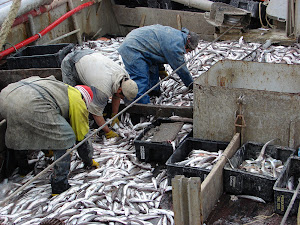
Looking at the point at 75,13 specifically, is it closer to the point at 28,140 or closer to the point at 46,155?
the point at 46,155

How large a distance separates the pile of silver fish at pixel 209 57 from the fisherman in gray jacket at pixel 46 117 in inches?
105

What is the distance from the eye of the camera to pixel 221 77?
21.6 ft

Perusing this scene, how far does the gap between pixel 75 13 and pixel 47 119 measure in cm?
676

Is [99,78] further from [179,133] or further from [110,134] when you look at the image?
[179,133]

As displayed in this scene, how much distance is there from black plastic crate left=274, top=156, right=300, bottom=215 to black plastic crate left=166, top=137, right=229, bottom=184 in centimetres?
84

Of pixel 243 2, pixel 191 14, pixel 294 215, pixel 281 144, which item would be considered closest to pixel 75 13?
pixel 191 14

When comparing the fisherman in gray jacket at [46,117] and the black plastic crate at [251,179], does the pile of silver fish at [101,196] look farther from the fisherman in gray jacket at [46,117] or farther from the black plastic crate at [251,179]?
the black plastic crate at [251,179]

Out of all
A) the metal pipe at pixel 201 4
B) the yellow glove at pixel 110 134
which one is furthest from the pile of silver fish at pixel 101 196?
the metal pipe at pixel 201 4

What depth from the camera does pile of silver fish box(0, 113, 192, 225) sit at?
15.3ft

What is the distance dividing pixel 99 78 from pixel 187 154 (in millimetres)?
1747

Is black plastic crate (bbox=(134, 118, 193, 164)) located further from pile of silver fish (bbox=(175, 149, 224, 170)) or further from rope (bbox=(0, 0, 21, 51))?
rope (bbox=(0, 0, 21, 51))

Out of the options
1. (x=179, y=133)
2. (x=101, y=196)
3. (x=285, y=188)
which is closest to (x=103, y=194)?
(x=101, y=196)

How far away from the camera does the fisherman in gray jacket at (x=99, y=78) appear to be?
241 inches

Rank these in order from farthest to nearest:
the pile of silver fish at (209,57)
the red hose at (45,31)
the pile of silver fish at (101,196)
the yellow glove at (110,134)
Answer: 1. the red hose at (45,31)
2. the pile of silver fish at (209,57)
3. the yellow glove at (110,134)
4. the pile of silver fish at (101,196)
